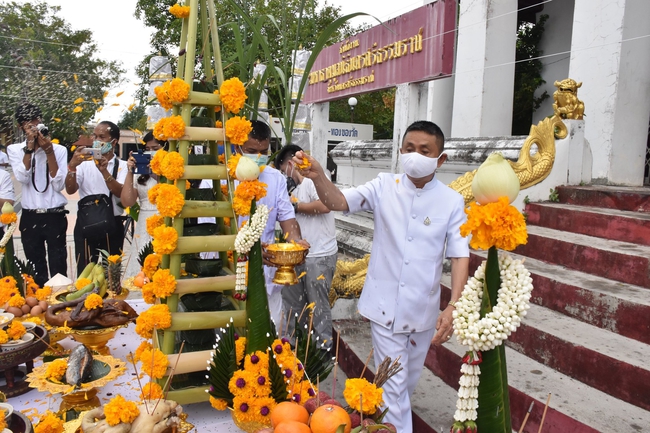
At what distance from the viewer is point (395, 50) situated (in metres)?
8.30

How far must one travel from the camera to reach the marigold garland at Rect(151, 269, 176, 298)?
2074 millimetres

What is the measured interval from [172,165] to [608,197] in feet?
12.4

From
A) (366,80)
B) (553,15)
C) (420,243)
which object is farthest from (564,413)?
(553,15)

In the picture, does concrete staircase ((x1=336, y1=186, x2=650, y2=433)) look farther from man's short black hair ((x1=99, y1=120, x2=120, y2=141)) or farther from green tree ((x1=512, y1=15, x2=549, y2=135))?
green tree ((x1=512, y1=15, x2=549, y2=135))

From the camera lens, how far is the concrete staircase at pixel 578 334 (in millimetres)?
2465

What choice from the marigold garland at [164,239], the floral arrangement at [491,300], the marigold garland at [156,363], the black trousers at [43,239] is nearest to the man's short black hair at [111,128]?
the black trousers at [43,239]

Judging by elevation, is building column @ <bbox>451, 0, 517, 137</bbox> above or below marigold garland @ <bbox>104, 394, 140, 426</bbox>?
above

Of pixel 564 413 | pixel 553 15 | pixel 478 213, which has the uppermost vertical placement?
pixel 553 15

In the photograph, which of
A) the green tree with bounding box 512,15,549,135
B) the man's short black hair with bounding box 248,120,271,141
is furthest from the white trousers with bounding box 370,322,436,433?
the green tree with bounding box 512,15,549,135

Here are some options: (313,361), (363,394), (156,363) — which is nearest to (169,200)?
(156,363)

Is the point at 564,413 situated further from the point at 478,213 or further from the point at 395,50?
the point at 395,50

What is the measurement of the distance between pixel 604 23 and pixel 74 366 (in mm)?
5757

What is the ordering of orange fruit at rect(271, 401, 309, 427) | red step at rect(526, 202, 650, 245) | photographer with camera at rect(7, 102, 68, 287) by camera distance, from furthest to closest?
photographer with camera at rect(7, 102, 68, 287) < red step at rect(526, 202, 650, 245) < orange fruit at rect(271, 401, 309, 427)

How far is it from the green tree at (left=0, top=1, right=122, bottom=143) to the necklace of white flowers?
64.9 feet
